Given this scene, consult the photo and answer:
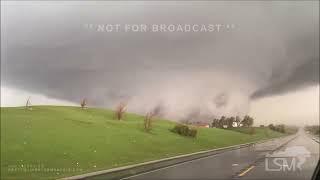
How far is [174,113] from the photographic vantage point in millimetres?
5293

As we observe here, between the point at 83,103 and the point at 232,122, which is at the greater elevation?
the point at 83,103

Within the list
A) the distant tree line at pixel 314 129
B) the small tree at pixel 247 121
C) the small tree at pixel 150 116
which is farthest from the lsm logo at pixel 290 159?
the small tree at pixel 150 116

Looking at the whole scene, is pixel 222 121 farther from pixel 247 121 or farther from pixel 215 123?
pixel 247 121

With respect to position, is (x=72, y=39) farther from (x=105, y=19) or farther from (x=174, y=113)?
(x=174, y=113)

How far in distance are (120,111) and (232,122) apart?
3.86 ft

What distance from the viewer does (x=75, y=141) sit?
530 cm

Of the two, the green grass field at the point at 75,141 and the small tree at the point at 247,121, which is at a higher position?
the small tree at the point at 247,121

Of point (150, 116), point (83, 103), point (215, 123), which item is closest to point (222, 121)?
point (215, 123)

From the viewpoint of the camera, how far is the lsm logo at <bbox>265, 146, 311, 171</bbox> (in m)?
5.07

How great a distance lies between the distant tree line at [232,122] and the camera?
209 inches

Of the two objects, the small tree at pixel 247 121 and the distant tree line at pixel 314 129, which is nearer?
the distant tree line at pixel 314 129

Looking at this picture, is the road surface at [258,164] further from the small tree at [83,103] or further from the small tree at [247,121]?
the small tree at [83,103]

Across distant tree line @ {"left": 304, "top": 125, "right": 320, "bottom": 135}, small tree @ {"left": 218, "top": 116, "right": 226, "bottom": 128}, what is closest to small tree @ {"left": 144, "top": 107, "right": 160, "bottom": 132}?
small tree @ {"left": 218, "top": 116, "right": 226, "bottom": 128}

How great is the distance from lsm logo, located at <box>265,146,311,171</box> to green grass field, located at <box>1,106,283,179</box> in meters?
0.24
